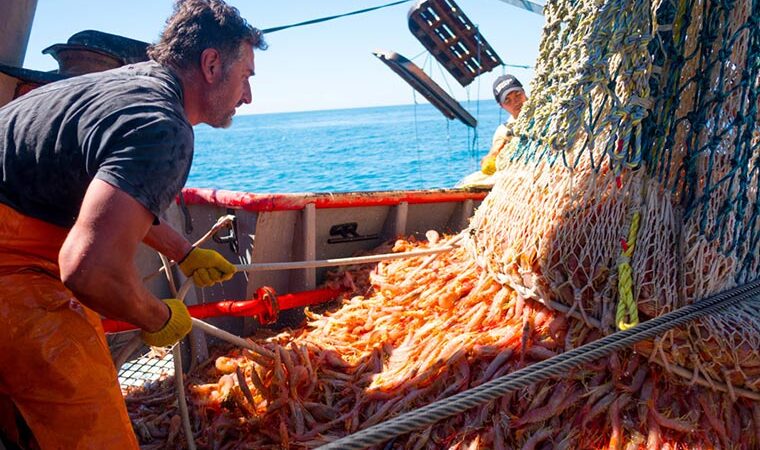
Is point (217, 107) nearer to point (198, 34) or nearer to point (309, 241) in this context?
point (198, 34)

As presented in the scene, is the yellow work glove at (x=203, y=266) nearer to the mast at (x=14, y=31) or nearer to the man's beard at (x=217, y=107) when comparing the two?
the man's beard at (x=217, y=107)

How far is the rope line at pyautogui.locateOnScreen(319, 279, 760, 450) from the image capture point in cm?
147

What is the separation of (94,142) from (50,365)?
0.67 metres

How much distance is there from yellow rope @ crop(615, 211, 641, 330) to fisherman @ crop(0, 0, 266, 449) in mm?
1588

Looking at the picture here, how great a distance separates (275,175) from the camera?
30562mm

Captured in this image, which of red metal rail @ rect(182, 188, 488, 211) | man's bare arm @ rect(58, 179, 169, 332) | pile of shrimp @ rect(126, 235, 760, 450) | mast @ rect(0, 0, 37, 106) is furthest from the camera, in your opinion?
red metal rail @ rect(182, 188, 488, 211)

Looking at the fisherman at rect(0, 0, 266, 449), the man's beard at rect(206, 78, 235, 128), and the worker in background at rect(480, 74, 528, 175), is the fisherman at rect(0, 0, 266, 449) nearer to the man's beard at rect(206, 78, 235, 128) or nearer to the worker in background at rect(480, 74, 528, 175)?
the man's beard at rect(206, 78, 235, 128)

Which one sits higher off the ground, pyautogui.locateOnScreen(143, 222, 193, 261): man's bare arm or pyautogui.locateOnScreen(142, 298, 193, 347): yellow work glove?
pyautogui.locateOnScreen(143, 222, 193, 261): man's bare arm

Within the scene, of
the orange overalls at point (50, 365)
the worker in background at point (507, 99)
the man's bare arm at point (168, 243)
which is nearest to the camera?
the orange overalls at point (50, 365)

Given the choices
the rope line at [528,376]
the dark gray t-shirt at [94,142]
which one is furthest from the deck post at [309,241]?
the rope line at [528,376]

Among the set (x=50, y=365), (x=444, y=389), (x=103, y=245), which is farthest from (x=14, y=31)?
(x=444, y=389)

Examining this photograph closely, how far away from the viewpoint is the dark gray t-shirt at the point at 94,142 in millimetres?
1725

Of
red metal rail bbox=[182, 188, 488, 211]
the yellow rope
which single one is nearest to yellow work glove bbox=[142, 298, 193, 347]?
the yellow rope

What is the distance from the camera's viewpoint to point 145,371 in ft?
12.7
